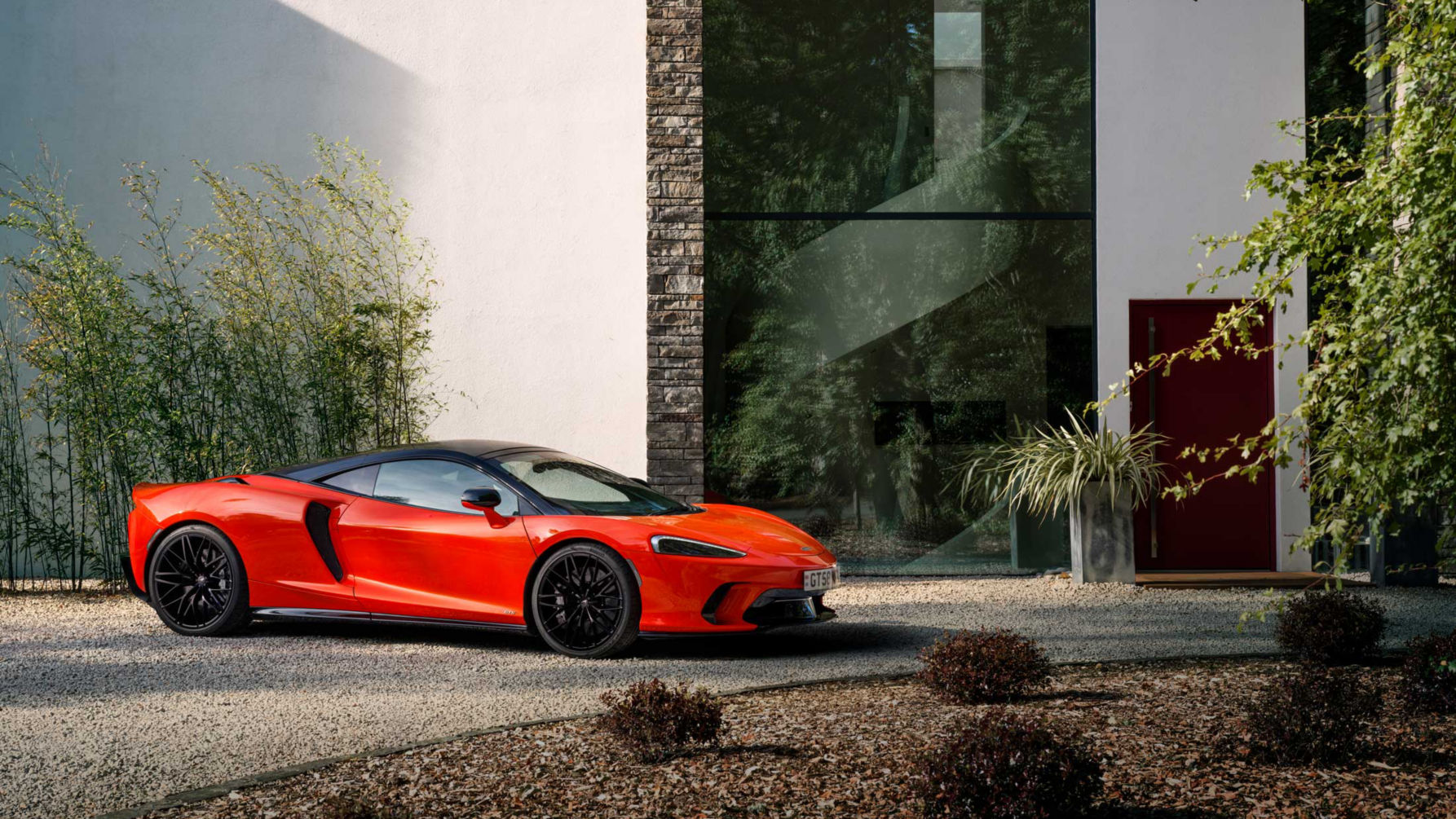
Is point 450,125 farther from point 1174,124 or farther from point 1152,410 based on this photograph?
point 1152,410

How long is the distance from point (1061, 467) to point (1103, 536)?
0.57 metres

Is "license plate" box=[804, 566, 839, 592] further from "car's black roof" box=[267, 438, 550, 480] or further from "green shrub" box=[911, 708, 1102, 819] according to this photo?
"green shrub" box=[911, 708, 1102, 819]

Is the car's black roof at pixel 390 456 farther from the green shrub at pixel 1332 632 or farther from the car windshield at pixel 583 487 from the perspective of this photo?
the green shrub at pixel 1332 632

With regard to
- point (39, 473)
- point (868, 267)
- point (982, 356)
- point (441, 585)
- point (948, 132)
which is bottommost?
point (441, 585)

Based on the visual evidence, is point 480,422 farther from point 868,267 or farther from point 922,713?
point 922,713

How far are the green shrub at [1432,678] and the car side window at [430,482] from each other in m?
4.16

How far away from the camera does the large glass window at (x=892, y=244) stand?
376 inches

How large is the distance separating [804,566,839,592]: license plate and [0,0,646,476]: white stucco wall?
3823 mm

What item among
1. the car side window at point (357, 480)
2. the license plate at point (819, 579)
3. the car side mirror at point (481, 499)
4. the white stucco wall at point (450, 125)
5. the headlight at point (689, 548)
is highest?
the white stucco wall at point (450, 125)

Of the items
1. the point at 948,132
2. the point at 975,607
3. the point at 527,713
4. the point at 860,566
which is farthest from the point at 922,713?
the point at 948,132

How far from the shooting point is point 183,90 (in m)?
9.81

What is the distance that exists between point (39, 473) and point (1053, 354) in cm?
774

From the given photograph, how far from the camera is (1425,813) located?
348 centimetres

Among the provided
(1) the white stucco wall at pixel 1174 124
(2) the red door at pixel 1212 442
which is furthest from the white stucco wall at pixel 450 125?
(2) the red door at pixel 1212 442
